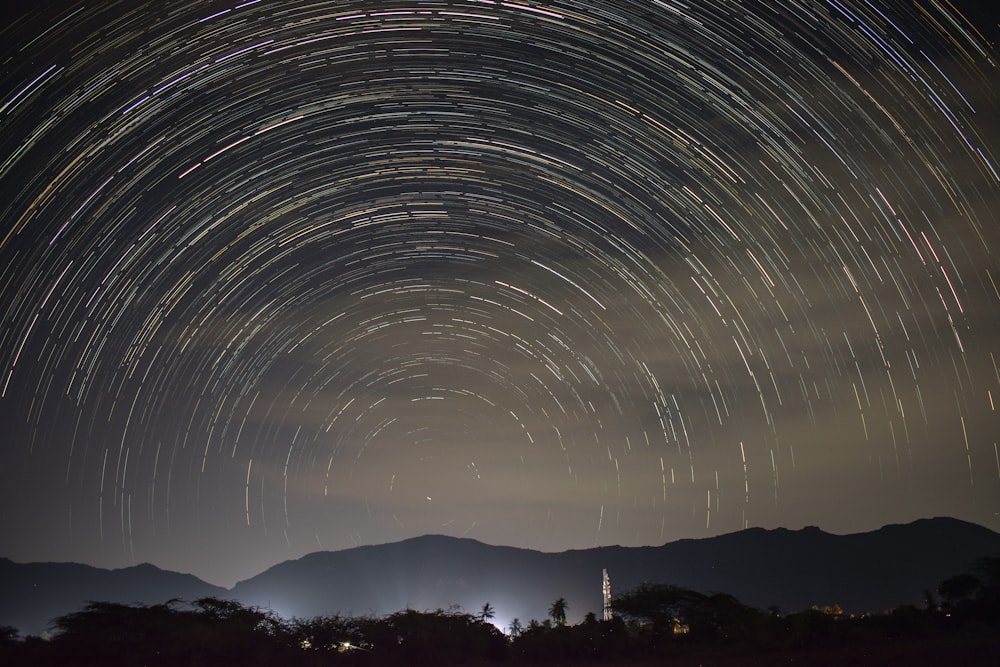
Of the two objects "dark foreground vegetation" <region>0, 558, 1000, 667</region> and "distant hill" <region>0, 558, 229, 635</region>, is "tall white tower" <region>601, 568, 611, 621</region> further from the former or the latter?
"distant hill" <region>0, 558, 229, 635</region>

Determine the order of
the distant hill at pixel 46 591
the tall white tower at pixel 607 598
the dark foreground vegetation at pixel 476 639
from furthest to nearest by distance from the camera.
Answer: the distant hill at pixel 46 591, the tall white tower at pixel 607 598, the dark foreground vegetation at pixel 476 639

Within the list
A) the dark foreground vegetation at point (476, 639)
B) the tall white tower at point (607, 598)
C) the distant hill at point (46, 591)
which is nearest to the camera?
the dark foreground vegetation at point (476, 639)

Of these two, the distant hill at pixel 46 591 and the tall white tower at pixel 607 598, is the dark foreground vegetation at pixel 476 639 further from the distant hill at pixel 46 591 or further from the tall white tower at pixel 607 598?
the distant hill at pixel 46 591

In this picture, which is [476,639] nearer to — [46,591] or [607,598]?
[607,598]

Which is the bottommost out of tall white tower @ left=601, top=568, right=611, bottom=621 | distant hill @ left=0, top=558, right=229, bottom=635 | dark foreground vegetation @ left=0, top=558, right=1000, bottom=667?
dark foreground vegetation @ left=0, top=558, right=1000, bottom=667

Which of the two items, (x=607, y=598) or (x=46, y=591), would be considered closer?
(x=607, y=598)

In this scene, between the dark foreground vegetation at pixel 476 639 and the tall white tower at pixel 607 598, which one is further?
the tall white tower at pixel 607 598

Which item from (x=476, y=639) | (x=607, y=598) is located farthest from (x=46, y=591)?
(x=476, y=639)

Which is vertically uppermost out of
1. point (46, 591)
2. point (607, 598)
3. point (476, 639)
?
point (46, 591)

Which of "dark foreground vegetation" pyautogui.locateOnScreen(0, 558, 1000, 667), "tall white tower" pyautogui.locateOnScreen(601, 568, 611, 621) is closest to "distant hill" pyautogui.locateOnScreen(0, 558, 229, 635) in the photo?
"tall white tower" pyautogui.locateOnScreen(601, 568, 611, 621)

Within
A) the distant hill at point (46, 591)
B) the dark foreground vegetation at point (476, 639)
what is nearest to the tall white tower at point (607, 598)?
the dark foreground vegetation at point (476, 639)
